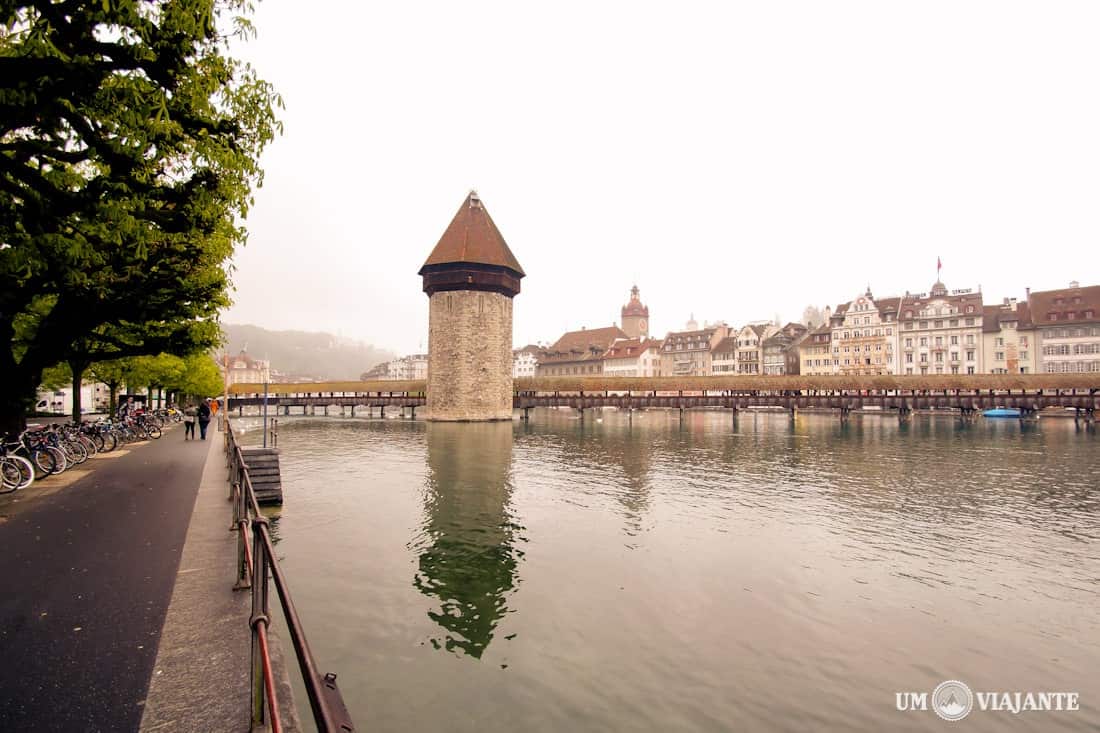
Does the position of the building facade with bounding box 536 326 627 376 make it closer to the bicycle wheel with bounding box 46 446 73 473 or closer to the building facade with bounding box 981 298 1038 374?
the building facade with bounding box 981 298 1038 374

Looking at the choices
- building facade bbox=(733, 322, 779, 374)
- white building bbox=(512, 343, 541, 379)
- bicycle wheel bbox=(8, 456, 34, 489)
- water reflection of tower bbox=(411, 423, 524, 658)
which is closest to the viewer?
water reflection of tower bbox=(411, 423, 524, 658)

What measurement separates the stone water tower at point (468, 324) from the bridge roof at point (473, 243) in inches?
3.5

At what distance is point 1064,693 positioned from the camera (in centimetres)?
632

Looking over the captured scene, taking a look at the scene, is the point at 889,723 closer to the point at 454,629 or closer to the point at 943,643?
the point at 943,643

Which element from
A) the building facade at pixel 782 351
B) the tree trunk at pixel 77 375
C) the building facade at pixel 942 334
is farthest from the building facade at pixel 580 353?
the tree trunk at pixel 77 375

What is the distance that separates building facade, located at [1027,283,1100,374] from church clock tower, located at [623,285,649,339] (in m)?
64.3

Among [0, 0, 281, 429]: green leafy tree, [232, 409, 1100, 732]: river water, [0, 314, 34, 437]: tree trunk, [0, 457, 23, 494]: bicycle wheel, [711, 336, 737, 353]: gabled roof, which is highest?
[711, 336, 737, 353]: gabled roof

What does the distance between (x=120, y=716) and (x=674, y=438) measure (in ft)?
117

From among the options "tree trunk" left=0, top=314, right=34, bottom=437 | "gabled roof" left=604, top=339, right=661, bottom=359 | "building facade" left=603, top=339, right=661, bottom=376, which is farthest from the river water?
"gabled roof" left=604, top=339, right=661, bottom=359

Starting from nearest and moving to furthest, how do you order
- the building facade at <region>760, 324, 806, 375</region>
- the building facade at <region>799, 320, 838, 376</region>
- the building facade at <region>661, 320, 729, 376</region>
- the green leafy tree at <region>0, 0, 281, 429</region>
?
the green leafy tree at <region>0, 0, 281, 429</region> → the building facade at <region>799, 320, 838, 376</region> → the building facade at <region>760, 324, 806, 375</region> → the building facade at <region>661, 320, 729, 376</region>

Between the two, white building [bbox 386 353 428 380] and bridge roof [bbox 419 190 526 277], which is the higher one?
bridge roof [bbox 419 190 526 277]

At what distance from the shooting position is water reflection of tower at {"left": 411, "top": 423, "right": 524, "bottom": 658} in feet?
25.6

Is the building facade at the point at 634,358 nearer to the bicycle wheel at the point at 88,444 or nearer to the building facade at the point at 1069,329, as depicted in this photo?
the building facade at the point at 1069,329

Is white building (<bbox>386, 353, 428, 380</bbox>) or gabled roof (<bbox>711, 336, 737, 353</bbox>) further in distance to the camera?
white building (<bbox>386, 353, 428, 380</bbox>)
